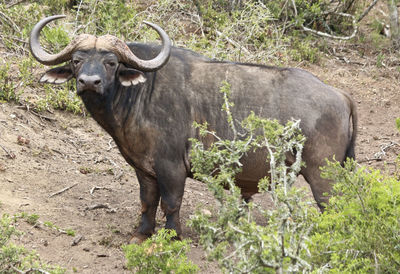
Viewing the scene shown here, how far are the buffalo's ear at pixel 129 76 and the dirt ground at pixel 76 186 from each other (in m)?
1.42

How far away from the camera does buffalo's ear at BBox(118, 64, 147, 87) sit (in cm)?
559

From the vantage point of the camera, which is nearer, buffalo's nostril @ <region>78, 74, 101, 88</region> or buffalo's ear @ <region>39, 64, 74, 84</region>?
buffalo's nostril @ <region>78, 74, 101, 88</region>

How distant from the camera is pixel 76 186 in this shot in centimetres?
695

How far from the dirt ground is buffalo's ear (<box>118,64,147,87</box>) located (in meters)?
1.42

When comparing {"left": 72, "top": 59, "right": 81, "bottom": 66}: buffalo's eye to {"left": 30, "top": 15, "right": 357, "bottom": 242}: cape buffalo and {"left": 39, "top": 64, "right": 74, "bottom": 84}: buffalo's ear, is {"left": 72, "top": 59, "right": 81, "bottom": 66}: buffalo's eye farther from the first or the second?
{"left": 39, "top": 64, "right": 74, "bottom": 84}: buffalo's ear

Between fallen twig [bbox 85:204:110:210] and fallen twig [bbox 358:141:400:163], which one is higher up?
fallen twig [bbox 85:204:110:210]

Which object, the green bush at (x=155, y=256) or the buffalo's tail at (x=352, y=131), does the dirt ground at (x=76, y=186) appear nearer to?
the green bush at (x=155, y=256)

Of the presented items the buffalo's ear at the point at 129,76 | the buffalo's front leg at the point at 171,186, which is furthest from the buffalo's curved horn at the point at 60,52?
the buffalo's front leg at the point at 171,186

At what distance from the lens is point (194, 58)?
6211 millimetres

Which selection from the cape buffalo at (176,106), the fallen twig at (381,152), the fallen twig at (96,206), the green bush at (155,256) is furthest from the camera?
the fallen twig at (381,152)

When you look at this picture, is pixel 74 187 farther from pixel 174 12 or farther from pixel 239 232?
pixel 174 12

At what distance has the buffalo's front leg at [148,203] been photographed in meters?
6.08

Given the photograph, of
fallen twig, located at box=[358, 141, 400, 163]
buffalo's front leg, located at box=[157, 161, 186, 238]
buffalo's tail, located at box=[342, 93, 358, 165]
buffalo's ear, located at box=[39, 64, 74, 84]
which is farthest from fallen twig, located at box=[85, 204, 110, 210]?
fallen twig, located at box=[358, 141, 400, 163]

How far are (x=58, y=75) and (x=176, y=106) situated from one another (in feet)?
3.43
